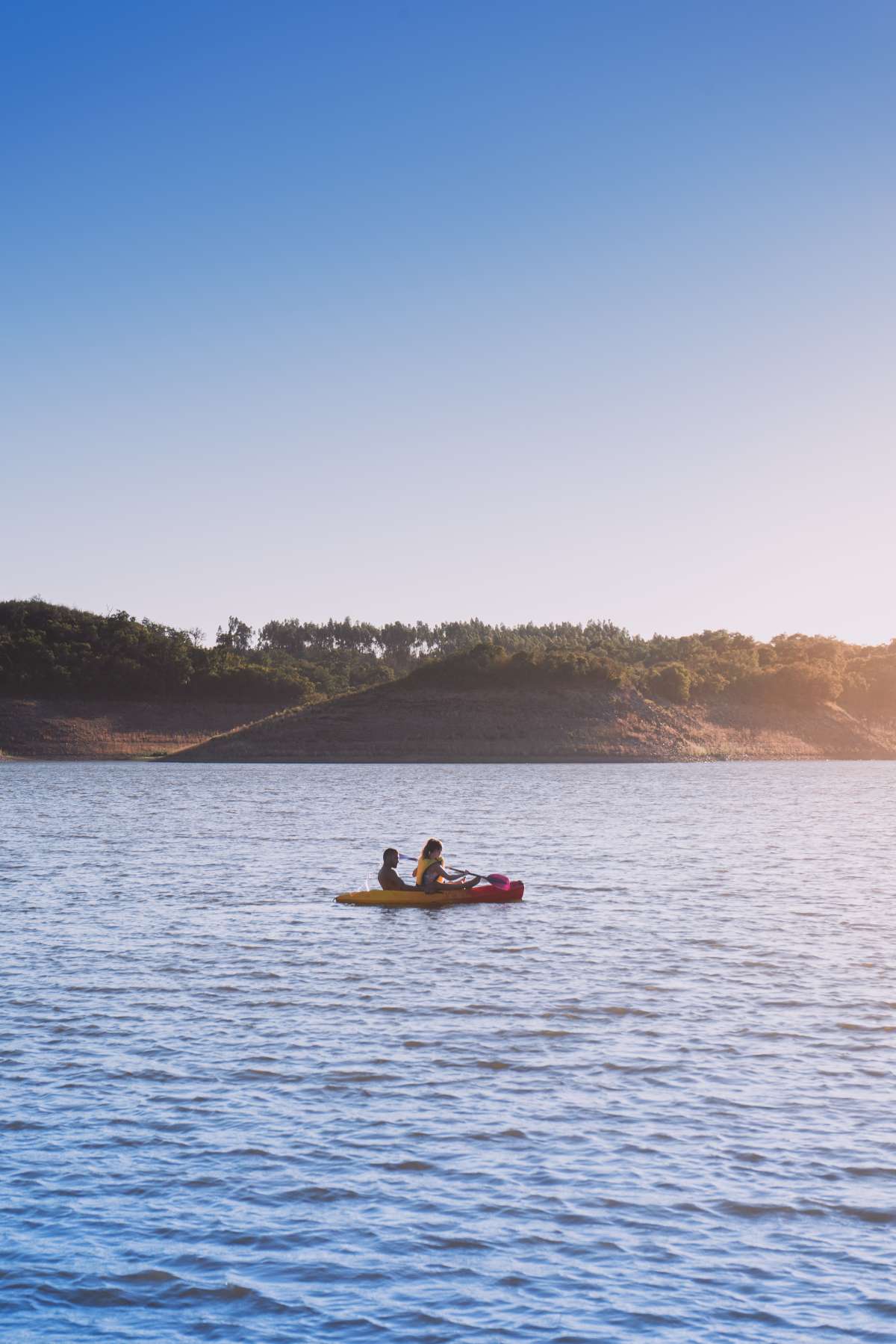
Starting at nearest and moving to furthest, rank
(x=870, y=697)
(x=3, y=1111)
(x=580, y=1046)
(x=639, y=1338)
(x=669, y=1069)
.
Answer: (x=639, y=1338) → (x=3, y=1111) → (x=669, y=1069) → (x=580, y=1046) → (x=870, y=697)

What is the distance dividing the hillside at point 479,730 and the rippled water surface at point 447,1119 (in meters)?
99.3

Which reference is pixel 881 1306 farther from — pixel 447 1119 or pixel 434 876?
pixel 434 876

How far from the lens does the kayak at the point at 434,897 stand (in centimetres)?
3006

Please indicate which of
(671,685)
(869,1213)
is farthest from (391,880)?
(671,685)

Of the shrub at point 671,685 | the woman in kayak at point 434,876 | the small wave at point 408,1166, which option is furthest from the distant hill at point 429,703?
the small wave at point 408,1166

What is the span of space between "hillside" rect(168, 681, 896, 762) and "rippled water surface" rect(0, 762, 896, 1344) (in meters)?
99.3

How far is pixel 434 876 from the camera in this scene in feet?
102

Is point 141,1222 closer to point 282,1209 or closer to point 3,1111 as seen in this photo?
point 282,1209

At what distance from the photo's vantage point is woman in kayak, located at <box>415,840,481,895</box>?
3091 centimetres

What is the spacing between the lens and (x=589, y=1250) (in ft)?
33.2

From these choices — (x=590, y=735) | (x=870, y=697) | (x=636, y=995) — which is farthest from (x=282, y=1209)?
(x=870, y=697)

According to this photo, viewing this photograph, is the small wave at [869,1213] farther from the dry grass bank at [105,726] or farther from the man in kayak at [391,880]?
the dry grass bank at [105,726]

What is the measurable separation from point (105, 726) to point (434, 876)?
121741 millimetres

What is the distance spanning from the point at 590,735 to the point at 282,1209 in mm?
121718
